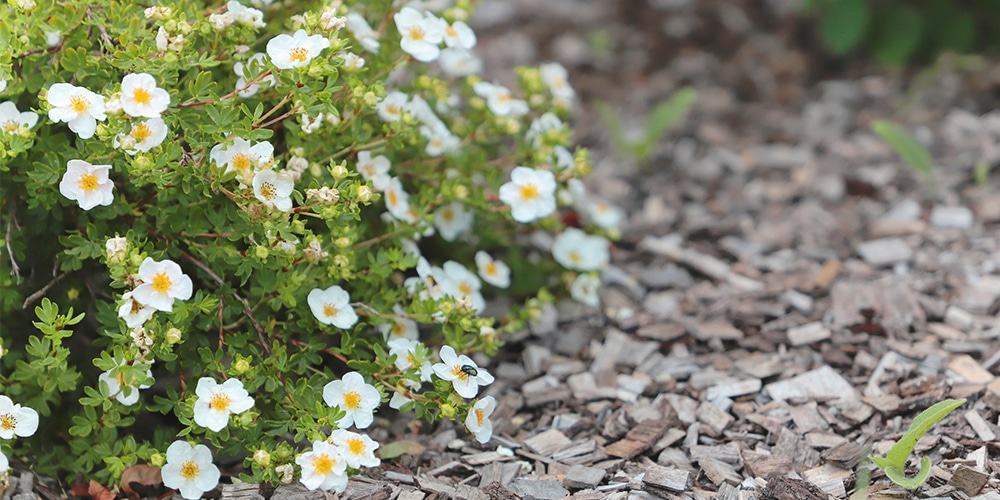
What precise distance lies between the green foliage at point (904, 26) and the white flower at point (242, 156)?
2.39m

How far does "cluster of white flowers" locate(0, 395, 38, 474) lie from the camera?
167cm

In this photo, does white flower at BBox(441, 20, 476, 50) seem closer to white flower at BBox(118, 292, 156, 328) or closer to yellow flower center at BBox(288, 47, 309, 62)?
yellow flower center at BBox(288, 47, 309, 62)

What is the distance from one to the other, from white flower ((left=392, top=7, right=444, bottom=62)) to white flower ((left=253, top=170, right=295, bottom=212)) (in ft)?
1.58

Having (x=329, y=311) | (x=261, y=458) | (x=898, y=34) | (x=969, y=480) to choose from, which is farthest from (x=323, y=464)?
(x=898, y=34)

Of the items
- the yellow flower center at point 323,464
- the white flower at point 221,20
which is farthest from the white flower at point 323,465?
the white flower at point 221,20

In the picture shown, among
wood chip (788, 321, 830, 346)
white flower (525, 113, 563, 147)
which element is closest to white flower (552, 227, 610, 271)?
white flower (525, 113, 563, 147)

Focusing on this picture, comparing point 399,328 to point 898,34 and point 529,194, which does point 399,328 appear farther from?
point 898,34

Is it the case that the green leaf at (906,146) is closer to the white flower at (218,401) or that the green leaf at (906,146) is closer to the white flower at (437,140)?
the white flower at (437,140)

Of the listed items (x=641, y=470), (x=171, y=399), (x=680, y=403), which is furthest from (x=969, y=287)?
(x=171, y=399)

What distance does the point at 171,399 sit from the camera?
179cm

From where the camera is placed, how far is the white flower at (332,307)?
1841 millimetres

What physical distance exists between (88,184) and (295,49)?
448 millimetres

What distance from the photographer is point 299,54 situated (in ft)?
5.45

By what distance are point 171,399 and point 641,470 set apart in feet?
3.12
